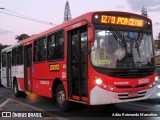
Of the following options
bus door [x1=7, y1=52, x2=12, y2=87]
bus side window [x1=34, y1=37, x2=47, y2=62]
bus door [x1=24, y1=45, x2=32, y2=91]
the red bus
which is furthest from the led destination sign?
bus door [x1=7, y1=52, x2=12, y2=87]

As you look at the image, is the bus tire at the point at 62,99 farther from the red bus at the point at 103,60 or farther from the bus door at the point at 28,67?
the bus door at the point at 28,67

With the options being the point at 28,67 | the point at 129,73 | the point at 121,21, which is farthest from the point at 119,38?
the point at 28,67

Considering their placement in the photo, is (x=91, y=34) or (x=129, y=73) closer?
(x=91, y=34)

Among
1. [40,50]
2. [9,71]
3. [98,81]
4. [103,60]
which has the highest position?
[40,50]

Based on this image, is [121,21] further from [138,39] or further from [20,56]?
[20,56]

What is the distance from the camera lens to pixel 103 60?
375 inches

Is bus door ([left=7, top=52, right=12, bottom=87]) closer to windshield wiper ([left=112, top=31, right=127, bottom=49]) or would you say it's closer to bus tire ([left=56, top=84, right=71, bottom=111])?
bus tire ([left=56, top=84, right=71, bottom=111])

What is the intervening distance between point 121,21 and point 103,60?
1508mm

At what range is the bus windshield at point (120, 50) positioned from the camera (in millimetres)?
9562

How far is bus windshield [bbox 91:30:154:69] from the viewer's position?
9562 millimetres

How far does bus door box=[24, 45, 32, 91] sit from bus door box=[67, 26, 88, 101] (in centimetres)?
490

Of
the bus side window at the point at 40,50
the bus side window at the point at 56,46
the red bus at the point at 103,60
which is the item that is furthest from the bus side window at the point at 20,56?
the red bus at the point at 103,60

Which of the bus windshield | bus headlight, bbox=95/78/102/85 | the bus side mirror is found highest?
the bus side mirror

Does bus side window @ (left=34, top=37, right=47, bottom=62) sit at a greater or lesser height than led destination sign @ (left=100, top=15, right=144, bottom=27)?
lesser
